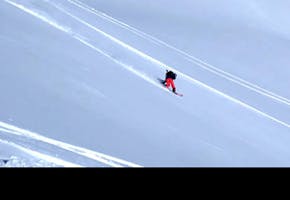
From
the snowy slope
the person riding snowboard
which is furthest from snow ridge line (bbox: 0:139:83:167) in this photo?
the person riding snowboard

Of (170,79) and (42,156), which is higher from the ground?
(170,79)

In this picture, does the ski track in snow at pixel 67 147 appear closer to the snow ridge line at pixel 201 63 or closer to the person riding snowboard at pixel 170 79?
the person riding snowboard at pixel 170 79

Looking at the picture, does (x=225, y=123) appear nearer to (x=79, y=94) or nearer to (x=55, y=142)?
(x=79, y=94)

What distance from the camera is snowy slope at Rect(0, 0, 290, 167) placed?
205 inches

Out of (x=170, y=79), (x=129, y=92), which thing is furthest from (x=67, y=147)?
(x=170, y=79)

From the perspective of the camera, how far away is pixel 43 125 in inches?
199

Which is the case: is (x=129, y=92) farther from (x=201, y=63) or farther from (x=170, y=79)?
(x=201, y=63)

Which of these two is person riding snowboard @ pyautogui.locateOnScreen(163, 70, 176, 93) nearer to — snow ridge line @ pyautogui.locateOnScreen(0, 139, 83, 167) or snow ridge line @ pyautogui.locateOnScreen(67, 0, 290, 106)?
→ snow ridge line @ pyautogui.locateOnScreen(67, 0, 290, 106)

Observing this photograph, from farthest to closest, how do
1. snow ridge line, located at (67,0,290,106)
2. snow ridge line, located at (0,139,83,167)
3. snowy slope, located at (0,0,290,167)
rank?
snow ridge line, located at (67,0,290,106) < snowy slope, located at (0,0,290,167) < snow ridge line, located at (0,139,83,167)

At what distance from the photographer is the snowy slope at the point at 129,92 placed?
17.1ft

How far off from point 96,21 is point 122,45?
1757 mm

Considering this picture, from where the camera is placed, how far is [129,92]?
7.14 meters

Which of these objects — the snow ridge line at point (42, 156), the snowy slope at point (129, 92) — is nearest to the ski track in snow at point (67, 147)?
the snowy slope at point (129, 92)

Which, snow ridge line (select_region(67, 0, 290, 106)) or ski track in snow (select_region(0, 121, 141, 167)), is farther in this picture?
snow ridge line (select_region(67, 0, 290, 106))
